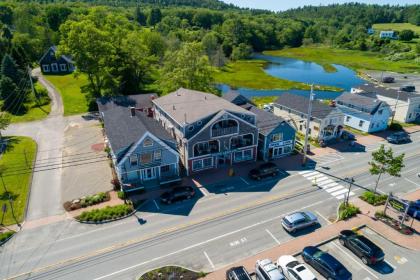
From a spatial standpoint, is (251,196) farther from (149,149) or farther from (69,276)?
(69,276)

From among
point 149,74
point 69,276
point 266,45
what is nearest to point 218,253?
point 69,276

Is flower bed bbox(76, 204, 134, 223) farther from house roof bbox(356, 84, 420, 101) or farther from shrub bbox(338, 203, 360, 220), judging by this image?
house roof bbox(356, 84, 420, 101)

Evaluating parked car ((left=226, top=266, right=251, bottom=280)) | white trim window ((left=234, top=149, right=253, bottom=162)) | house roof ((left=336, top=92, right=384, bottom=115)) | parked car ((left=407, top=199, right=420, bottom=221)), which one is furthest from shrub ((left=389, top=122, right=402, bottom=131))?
parked car ((left=226, top=266, right=251, bottom=280))

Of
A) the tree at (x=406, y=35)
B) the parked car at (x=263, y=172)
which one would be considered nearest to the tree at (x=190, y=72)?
the parked car at (x=263, y=172)

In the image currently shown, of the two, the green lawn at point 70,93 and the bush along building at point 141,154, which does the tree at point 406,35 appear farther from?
the bush along building at point 141,154

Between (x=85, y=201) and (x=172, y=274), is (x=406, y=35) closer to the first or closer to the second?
(x=85, y=201)
